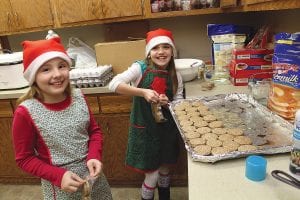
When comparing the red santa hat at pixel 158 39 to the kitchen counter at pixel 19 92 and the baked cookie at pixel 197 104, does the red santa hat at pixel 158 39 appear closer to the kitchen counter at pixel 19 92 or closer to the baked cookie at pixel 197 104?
the baked cookie at pixel 197 104

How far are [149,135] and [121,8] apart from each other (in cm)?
101

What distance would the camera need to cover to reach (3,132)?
2189mm

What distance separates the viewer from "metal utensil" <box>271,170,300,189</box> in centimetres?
78

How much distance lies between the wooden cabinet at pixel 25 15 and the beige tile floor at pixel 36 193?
1.32m

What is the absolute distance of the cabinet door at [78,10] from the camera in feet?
6.63

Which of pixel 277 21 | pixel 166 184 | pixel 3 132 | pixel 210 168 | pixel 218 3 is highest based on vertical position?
pixel 218 3

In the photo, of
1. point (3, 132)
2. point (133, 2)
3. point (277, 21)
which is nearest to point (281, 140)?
point (277, 21)

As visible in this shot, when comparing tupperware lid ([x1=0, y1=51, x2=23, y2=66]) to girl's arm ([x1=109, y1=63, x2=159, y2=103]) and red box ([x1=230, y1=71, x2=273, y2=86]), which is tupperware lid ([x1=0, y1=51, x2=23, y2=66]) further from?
red box ([x1=230, y1=71, x2=273, y2=86])

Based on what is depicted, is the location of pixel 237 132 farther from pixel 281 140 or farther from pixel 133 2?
pixel 133 2

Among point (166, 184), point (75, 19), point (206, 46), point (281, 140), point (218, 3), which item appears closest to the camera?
point (281, 140)

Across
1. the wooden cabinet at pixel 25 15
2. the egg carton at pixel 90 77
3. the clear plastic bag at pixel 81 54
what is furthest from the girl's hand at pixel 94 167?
the wooden cabinet at pixel 25 15

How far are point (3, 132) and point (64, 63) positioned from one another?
143 centimetres

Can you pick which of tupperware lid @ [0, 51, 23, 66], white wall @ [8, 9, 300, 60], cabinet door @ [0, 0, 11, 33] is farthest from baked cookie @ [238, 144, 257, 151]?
cabinet door @ [0, 0, 11, 33]

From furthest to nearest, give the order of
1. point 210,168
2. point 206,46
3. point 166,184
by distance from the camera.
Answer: point 206,46, point 166,184, point 210,168
